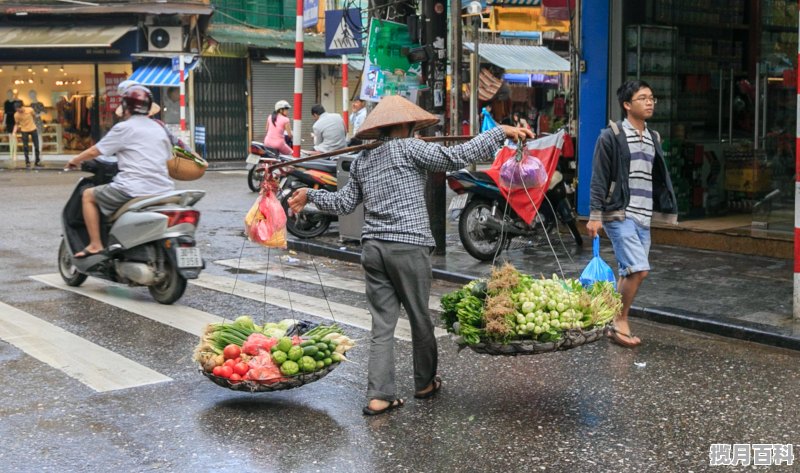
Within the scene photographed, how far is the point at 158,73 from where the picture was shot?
27062 mm

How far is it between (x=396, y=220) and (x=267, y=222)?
38.3 inches

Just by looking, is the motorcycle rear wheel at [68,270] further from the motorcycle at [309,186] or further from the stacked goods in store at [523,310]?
the stacked goods in store at [523,310]

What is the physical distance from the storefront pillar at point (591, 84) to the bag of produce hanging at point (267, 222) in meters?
7.47

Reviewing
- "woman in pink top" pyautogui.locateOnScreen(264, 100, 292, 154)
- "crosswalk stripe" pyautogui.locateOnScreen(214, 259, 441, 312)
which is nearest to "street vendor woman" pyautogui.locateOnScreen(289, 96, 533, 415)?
"crosswalk stripe" pyautogui.locateOnScreen(214, 259, 441, 312)

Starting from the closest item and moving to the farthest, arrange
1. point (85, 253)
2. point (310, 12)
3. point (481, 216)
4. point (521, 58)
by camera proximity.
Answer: point (85, 253)
point (481, 216)
point (310, 12)
point (521, 58)

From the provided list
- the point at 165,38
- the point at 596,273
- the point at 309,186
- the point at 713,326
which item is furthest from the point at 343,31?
the point at 165,38

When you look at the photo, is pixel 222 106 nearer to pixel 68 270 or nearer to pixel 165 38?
pixel 165 38

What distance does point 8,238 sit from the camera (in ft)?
42.1

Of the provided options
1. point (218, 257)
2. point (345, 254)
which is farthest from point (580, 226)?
point (218, 257)

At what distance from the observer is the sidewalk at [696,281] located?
7.79 m

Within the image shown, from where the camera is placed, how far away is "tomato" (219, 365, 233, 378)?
5586 mm

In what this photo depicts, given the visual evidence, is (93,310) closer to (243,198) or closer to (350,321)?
(350,321)

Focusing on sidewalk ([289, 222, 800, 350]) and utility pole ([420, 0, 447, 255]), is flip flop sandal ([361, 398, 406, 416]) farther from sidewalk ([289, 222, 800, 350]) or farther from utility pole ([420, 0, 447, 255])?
utility pole ([420, 0, 447, 255])

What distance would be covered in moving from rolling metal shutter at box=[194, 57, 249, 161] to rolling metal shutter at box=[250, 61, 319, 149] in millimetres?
364
